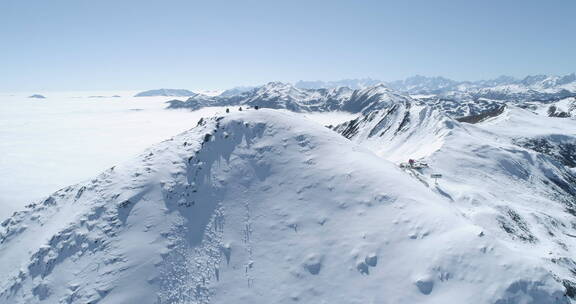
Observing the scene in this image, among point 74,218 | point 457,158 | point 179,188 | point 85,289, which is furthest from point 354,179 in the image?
point 457,158

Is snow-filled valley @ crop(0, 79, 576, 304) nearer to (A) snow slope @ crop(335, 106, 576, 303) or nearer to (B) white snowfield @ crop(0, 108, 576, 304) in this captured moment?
(B) white snowfield @ crop(0, 108, 576, 304)

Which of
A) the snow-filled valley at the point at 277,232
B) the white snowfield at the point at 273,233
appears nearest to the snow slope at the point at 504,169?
the snow-filled valley at the point at 277,232

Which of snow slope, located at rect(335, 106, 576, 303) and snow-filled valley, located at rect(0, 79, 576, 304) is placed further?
snow slope, located at rect(335, 106, 576, 303)

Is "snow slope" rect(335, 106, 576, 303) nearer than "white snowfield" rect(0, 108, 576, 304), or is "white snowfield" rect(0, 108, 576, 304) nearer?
"white snowfield" rect(0, 108, 576, 304)

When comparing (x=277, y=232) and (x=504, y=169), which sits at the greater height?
A: (x=504, y=169)

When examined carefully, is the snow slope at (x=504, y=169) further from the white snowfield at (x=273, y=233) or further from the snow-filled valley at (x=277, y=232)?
the white snowfield at (x=273, y=233)

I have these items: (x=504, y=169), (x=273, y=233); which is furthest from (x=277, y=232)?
(x=504, y=169)

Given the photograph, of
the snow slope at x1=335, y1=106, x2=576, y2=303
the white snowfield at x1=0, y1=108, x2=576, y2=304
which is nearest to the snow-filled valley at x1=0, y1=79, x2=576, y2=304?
the white snowfield at x1=0, y1=108, x2=576, y2=304

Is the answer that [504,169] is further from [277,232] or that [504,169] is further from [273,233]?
[273,233]
